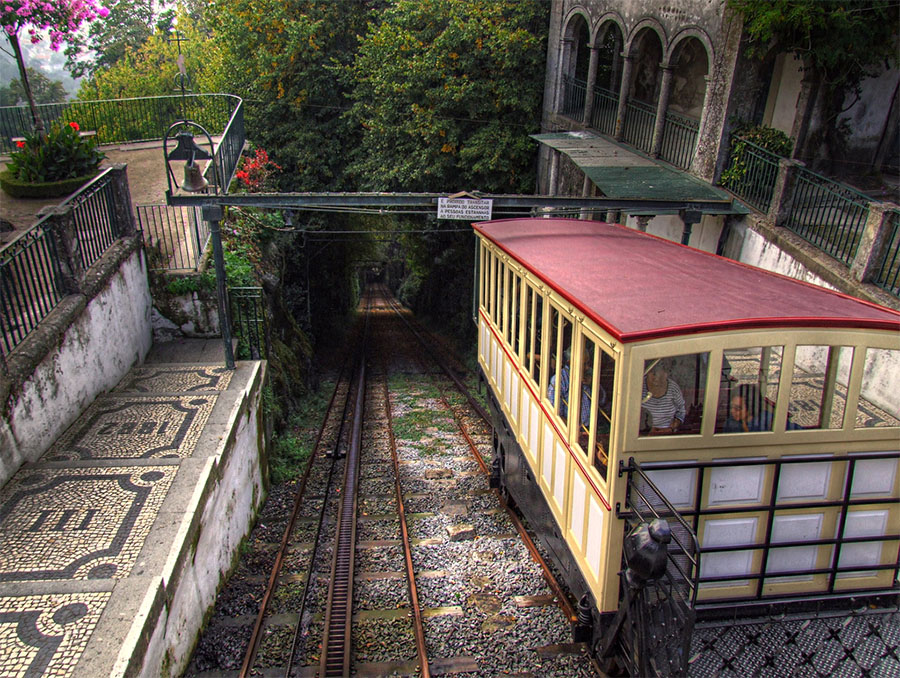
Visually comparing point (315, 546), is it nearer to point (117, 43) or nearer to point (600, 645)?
point (600, 645)

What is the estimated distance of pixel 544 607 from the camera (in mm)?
6125

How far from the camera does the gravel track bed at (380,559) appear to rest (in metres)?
7.00

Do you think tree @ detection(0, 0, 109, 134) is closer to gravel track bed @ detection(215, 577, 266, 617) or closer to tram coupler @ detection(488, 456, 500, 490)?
gravel track bed @ detection(215, 577, 266, 617)

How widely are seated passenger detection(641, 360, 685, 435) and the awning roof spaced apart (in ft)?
19.7

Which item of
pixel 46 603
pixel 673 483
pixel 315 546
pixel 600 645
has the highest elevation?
pixel 673 483

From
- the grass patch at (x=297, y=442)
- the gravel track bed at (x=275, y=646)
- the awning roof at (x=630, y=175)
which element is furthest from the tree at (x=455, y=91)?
the gravel track bed at (x=275, y=646)

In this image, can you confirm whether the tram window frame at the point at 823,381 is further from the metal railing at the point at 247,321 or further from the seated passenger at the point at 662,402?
the metal railing at the point at 247,321

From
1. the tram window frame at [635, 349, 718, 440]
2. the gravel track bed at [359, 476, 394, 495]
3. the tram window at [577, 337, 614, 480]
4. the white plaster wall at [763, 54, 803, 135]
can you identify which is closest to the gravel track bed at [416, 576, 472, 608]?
the gravel track bed at [359, 476, 394, 495]

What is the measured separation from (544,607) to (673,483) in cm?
254

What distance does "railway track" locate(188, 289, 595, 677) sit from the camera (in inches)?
219

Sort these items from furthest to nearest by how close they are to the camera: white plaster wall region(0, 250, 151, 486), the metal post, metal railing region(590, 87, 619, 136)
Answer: metal railing region(590, 87, 619, 136) < the metal post < white plaster wall region(0, 250, 151, 486)

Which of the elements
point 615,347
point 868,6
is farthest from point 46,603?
point 868,6

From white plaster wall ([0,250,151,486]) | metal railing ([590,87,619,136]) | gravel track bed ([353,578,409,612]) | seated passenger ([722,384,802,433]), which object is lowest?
gravel track bed ([353,578,409,612])

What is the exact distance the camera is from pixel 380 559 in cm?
718
